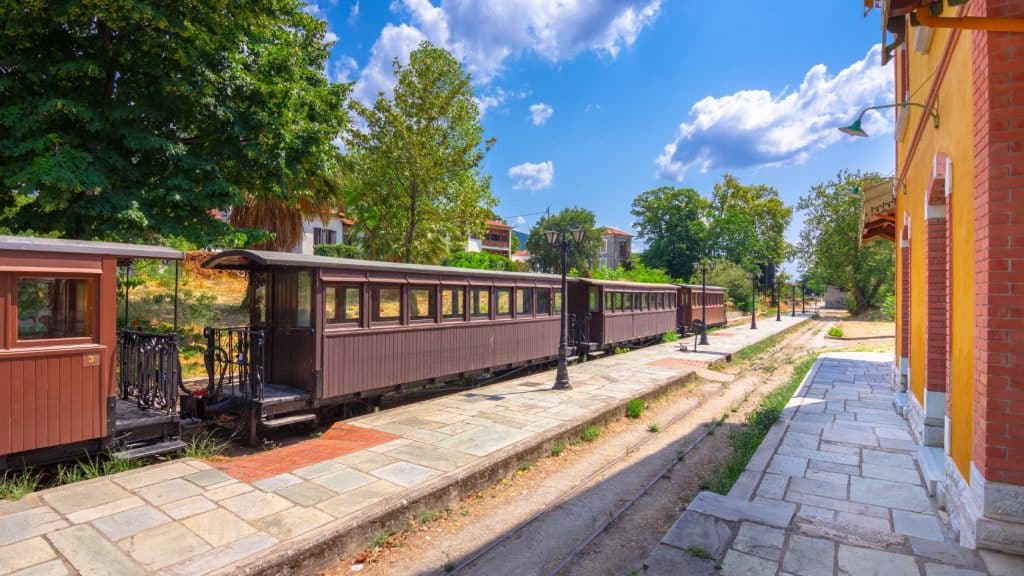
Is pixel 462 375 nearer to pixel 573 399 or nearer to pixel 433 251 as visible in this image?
pixel 573 399

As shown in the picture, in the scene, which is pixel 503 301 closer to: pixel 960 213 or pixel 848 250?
pixel 960 213

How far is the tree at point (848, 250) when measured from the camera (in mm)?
36312

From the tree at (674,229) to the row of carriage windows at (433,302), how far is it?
41262 mm

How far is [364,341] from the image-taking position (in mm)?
7820

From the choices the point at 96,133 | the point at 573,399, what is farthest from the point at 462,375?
the point at 96,133

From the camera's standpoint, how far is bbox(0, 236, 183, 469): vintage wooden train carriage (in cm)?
476

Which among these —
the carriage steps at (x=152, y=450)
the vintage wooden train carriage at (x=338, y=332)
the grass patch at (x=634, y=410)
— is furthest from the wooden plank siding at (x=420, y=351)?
the grass patch at (x=634, y=410)

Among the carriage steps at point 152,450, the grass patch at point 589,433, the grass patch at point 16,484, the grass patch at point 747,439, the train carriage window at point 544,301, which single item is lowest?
the grass patch at point 589,433

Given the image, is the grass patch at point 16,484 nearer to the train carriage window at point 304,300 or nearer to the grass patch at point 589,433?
the train carriage window at point 304,300

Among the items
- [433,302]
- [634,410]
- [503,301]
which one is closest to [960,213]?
[634,410]

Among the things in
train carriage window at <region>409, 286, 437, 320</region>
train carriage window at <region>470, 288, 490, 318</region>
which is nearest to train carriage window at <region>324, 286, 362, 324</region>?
train carriage window at <region>409, 286, 437, 320</region>

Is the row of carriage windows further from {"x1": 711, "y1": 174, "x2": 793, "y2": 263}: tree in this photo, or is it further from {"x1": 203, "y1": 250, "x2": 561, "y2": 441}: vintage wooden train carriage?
{"x1": 711, "y1": 174, "x2": 793, "y2": 263}: tree

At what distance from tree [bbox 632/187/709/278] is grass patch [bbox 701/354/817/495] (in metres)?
41.2

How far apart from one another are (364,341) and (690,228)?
47981 millimetres
